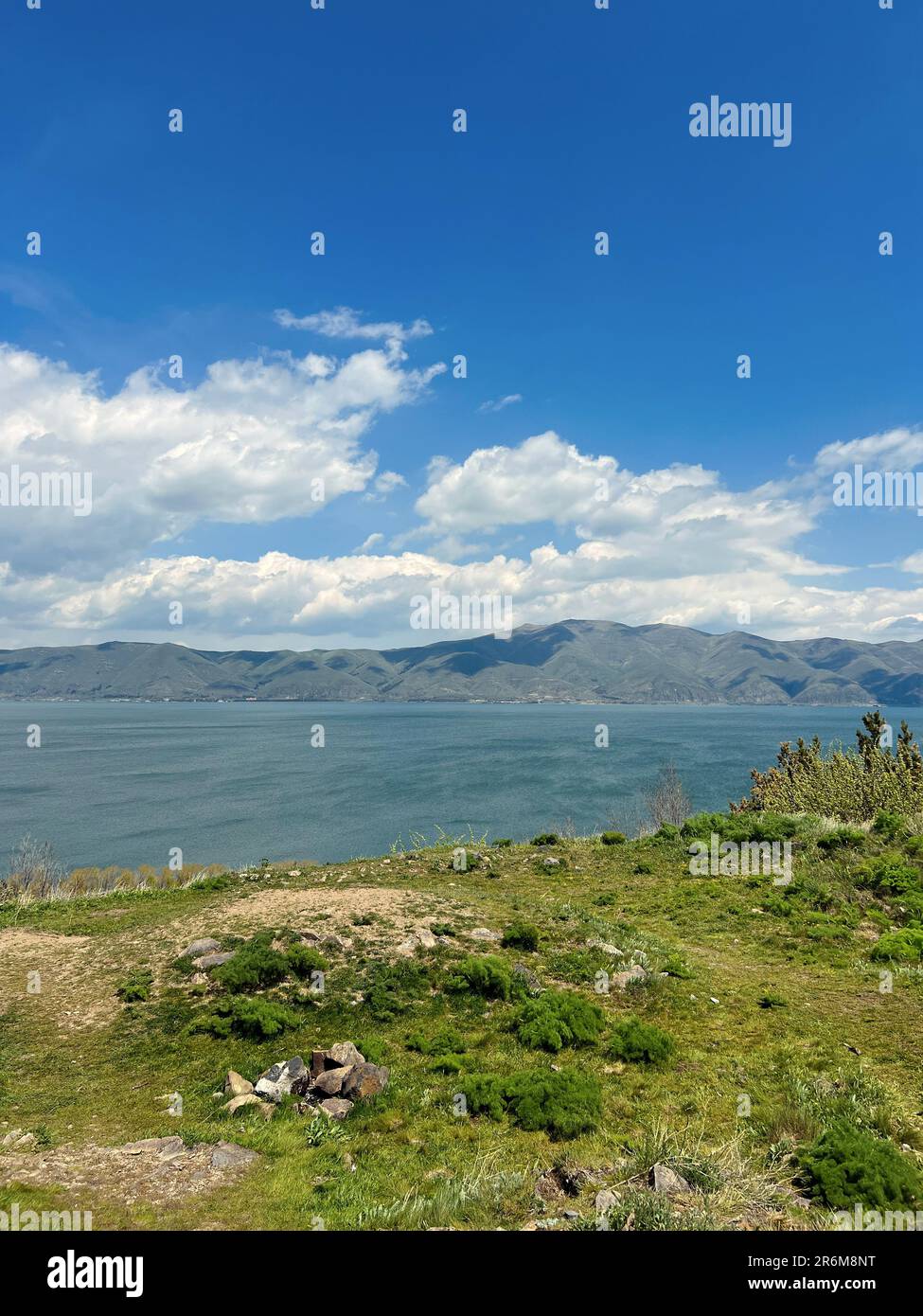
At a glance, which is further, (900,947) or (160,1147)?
(900,947)

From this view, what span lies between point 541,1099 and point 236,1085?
5.33m

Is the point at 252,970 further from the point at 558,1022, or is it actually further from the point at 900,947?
the point at 900,947

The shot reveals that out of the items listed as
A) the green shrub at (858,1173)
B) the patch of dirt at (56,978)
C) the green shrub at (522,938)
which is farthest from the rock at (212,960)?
the green shrub at (858,1173)

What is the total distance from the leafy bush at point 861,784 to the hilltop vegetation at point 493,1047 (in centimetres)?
1066

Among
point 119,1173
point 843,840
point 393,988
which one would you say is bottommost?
point 393,988

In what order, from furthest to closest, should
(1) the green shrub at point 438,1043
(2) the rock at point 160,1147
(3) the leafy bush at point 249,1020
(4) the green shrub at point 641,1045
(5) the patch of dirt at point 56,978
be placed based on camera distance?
1. (5) the patch of dirt at point 56,978
2. (3) the leafy bush at point 249,1020
3. (1) the green shrub at point 438,1043
4. (4) the green shrub at point 641,1045
5. (2) the rock at point 160,1147

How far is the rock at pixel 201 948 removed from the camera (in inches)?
675

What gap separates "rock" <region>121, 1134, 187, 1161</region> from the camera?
911cm

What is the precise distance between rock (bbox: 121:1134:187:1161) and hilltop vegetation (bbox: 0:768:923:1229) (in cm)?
16

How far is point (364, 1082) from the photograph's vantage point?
11047mm

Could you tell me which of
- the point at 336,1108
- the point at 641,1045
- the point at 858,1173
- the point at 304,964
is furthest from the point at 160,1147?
the point at 858,1173

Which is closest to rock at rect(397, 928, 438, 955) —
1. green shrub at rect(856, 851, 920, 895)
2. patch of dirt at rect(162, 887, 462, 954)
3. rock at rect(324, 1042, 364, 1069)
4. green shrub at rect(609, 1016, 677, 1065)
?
patch of dirt at rect(162, 887, 462, 954)

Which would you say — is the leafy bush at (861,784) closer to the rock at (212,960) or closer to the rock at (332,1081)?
the rock at (212,960)
